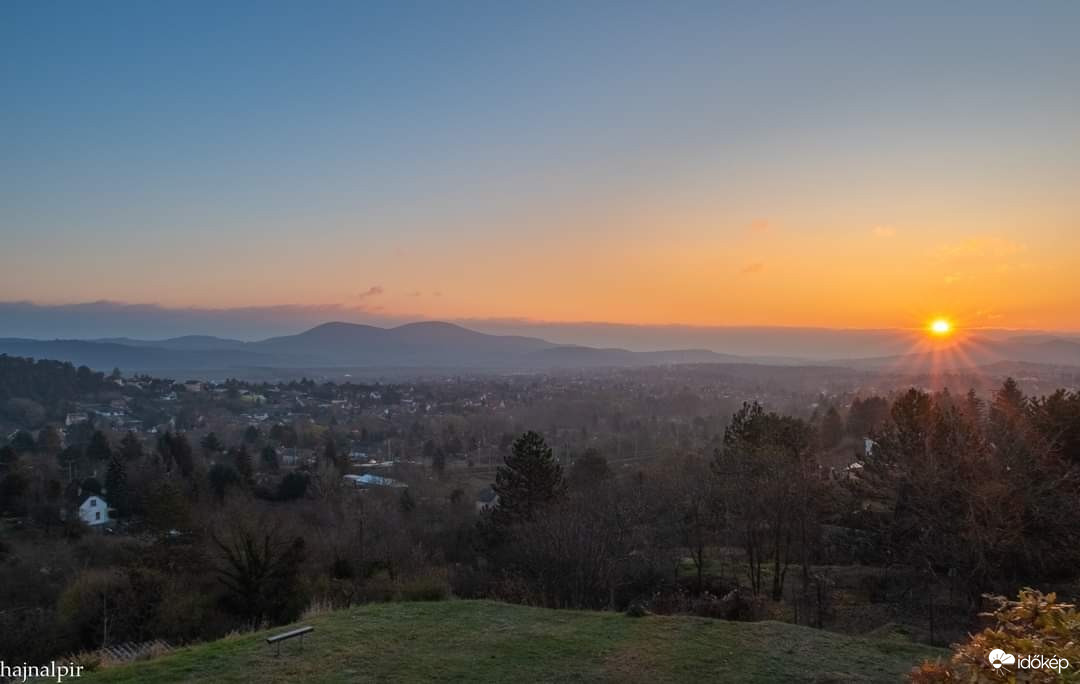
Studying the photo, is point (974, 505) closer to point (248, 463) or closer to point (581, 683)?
point (581, 683)

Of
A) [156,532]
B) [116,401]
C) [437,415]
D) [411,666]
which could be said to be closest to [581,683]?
[411,666]

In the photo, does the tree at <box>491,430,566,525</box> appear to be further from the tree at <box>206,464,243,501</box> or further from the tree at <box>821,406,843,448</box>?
the tree at <box>821,406,843,448</box>


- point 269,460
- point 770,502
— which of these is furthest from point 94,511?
point 770,502

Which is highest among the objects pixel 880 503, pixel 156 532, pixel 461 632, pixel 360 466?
pixel 461 632

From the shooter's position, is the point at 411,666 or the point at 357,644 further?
the point at 357,644

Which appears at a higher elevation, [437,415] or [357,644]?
[357,644]

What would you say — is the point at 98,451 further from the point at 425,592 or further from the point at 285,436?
the point at 425,592

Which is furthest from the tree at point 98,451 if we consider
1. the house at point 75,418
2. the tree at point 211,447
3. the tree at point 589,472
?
the tree at point 589,472
